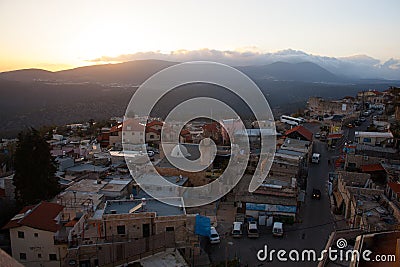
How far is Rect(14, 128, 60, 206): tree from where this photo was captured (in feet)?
42.2

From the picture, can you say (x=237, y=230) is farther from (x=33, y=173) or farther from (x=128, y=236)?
(x=33, y=173)

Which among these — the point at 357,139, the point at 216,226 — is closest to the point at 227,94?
the point at 357,139

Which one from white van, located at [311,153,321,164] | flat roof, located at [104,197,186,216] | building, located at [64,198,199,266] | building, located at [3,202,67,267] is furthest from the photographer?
white van, located at [311,153,321,164]

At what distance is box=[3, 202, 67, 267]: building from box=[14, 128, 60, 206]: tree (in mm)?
3149

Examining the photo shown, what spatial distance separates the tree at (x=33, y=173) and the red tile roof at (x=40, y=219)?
7.83 ft

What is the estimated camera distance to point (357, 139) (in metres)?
19.7

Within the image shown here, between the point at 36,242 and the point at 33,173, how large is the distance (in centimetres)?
420

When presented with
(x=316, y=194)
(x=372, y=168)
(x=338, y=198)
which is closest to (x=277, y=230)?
(x=338, y=198)

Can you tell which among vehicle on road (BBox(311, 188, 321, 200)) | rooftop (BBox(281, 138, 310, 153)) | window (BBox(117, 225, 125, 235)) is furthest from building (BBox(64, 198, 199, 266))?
rooftop (BBox(281, 138, 310, 153))

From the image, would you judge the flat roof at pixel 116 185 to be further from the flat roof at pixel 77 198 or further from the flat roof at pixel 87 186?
the flat roof at pixel 77 198

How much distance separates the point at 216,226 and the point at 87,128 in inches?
857

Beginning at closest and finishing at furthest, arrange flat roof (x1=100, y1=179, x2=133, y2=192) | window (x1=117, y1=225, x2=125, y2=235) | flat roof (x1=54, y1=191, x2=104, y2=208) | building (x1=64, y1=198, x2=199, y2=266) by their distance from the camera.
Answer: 1. building (x1=64, y1=198, x2=199, y2=266)
2. window (x1=117, y1=225, x2=125, y2=235)
3. flat roof (x1=54, y1=191, x2=104, y2=208)
4. flat roof (x1=100, y1=179, x2=133, y2=192)

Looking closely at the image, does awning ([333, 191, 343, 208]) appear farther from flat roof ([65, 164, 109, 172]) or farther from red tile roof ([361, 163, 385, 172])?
flat roof ([65, 164, 109, 172])

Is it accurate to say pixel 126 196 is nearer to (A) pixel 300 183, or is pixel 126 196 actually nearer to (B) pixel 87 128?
(A) pixel 300 183
